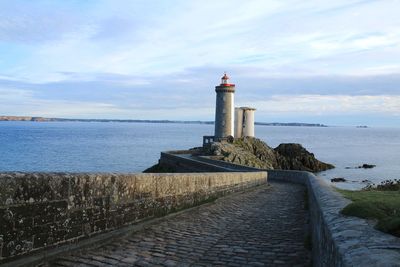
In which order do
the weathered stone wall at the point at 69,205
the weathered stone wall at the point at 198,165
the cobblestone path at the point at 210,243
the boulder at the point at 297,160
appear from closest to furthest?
1. the weathered stone wall at the point at 69,205
2. the cobblestone path at the point at 210,243
3. the weathered stone wall at the point at 198,165
4. the boulder at the point at 297,160

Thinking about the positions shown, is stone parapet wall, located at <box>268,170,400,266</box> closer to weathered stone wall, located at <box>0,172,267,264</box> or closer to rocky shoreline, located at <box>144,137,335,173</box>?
weathered stone wall, located at <box>0,172,267,264</box>

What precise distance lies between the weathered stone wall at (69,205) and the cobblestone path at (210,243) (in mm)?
319

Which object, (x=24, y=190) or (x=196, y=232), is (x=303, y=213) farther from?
(x=24, y=190)

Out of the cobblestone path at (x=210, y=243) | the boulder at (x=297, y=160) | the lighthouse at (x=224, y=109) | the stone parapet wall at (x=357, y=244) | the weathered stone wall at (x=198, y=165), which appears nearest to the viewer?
the stone parapet wall at (x=357, y=244)

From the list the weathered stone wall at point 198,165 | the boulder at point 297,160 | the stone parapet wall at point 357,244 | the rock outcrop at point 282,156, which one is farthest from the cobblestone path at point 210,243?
the boulder at point 297,160

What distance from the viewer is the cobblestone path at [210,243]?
601 centimetres

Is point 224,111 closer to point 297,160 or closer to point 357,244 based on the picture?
point 297,160

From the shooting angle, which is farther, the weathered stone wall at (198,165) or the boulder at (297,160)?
the boulder at (297,160)

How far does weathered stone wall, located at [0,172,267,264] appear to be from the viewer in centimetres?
484

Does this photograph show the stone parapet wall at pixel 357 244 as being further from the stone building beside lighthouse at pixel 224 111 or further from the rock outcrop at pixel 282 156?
the stone building beside lighthouse at pixel 224 111

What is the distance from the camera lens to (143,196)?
8062 mm

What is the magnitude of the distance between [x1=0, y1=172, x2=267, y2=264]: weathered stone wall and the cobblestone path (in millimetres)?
319

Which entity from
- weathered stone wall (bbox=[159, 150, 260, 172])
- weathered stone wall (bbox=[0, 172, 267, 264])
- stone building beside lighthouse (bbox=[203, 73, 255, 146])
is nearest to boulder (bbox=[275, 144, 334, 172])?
stone building beside lighthouse (bbox=[203, 73, 255, 146])

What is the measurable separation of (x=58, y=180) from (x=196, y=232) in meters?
3.33
